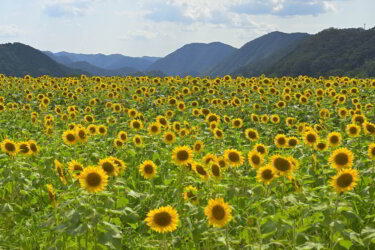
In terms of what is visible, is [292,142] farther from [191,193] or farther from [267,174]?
[191,193]

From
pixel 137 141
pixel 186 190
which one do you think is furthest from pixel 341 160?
pixel 137 141

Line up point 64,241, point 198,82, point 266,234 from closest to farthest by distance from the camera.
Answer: point 266,234 < point 64,241 < point 198,82

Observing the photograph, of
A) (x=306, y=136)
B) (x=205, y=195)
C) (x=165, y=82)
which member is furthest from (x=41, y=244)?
(x=165, y=82)

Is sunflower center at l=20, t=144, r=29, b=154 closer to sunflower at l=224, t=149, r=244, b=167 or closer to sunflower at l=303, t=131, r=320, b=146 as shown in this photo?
sunflower at l=224, t=149, r=244, b=167

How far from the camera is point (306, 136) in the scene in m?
7.82

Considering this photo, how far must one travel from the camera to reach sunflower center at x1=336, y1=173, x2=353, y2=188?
4.69 meters

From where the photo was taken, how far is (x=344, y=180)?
472cm

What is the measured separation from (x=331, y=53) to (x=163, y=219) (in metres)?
142

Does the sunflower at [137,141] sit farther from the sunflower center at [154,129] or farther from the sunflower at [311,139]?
the sunflower at [311,139]

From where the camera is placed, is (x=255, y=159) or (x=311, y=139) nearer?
(x=255, y=159)

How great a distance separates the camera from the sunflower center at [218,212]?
409 centimetres

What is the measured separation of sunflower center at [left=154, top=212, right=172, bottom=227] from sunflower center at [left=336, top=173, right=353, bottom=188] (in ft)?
6.40

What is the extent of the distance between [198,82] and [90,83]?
5.72m

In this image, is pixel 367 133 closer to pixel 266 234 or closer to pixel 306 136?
pixel 306 136
